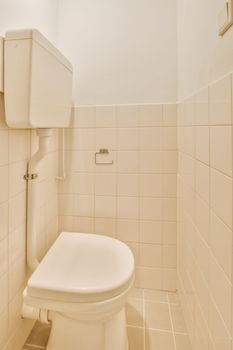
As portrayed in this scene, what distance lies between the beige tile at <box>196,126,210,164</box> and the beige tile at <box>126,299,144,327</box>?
2.99ft

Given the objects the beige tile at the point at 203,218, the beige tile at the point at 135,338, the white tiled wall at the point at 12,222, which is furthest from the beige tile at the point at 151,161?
the beige tile at the point at 135,338

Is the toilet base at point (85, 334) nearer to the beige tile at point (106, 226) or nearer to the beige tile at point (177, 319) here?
the beige tile at point (177, 319)

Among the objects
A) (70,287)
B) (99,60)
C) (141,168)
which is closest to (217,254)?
(70,287)

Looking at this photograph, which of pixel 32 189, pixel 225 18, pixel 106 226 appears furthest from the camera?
pixel 106 226

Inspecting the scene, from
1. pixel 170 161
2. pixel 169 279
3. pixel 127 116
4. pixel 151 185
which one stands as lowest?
pixel 169 279

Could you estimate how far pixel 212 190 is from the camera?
0.74 metres

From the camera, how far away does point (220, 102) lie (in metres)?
0.66

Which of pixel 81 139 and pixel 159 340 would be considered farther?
pixel 81 139

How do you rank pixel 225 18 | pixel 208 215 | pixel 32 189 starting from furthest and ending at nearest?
pixel 32 189, pixel 208 215, pixel 225 18

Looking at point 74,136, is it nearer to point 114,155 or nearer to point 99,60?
point 114,155

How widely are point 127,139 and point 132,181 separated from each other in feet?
0.85

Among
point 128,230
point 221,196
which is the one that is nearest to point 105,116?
point 128,230

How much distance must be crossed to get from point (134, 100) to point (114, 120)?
0.56 ft

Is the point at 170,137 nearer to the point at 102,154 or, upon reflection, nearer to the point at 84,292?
the point at 102,154
